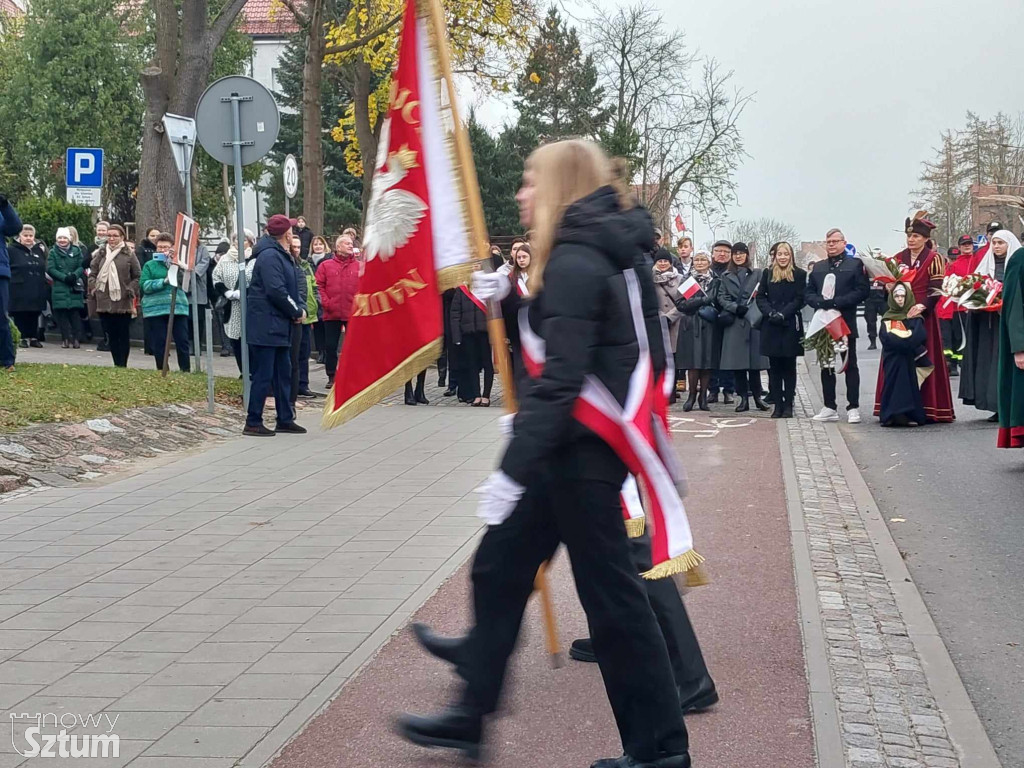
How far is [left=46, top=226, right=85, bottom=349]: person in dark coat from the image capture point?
2038cm

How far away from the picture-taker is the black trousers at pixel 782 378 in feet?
50.6

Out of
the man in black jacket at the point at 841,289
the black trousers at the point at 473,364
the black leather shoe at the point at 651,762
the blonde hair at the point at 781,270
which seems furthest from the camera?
the black trousers at the point at 473,364

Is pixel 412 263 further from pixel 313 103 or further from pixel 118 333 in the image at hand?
pixel 313 103

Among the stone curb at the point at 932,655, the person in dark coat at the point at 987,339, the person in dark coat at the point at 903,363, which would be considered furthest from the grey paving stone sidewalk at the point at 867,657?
the person in dark coat at the point at 987,339

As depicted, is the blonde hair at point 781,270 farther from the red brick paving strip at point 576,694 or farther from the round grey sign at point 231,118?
the red brick paving strip at point 576,694

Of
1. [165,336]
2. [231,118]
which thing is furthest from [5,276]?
[165,336]

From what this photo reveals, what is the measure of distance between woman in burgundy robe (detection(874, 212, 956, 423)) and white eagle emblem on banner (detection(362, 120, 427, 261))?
10.6 m

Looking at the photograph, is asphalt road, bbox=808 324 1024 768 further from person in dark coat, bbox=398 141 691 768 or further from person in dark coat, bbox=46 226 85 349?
person in dark coat, bbox=46 226 85 349

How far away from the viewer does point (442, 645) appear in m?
4.33

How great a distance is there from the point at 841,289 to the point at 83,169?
1047cm

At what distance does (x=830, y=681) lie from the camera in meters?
5.21

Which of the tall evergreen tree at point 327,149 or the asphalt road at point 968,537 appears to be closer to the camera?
the asphalt road at point 968,537

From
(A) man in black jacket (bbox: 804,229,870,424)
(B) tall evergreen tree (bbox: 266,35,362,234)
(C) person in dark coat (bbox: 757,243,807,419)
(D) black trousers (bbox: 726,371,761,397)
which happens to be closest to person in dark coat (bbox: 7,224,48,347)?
(D) black trousers (bbox: 726,371,761,397)

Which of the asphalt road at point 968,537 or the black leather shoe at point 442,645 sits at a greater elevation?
the black leather shoe at point 442,645
